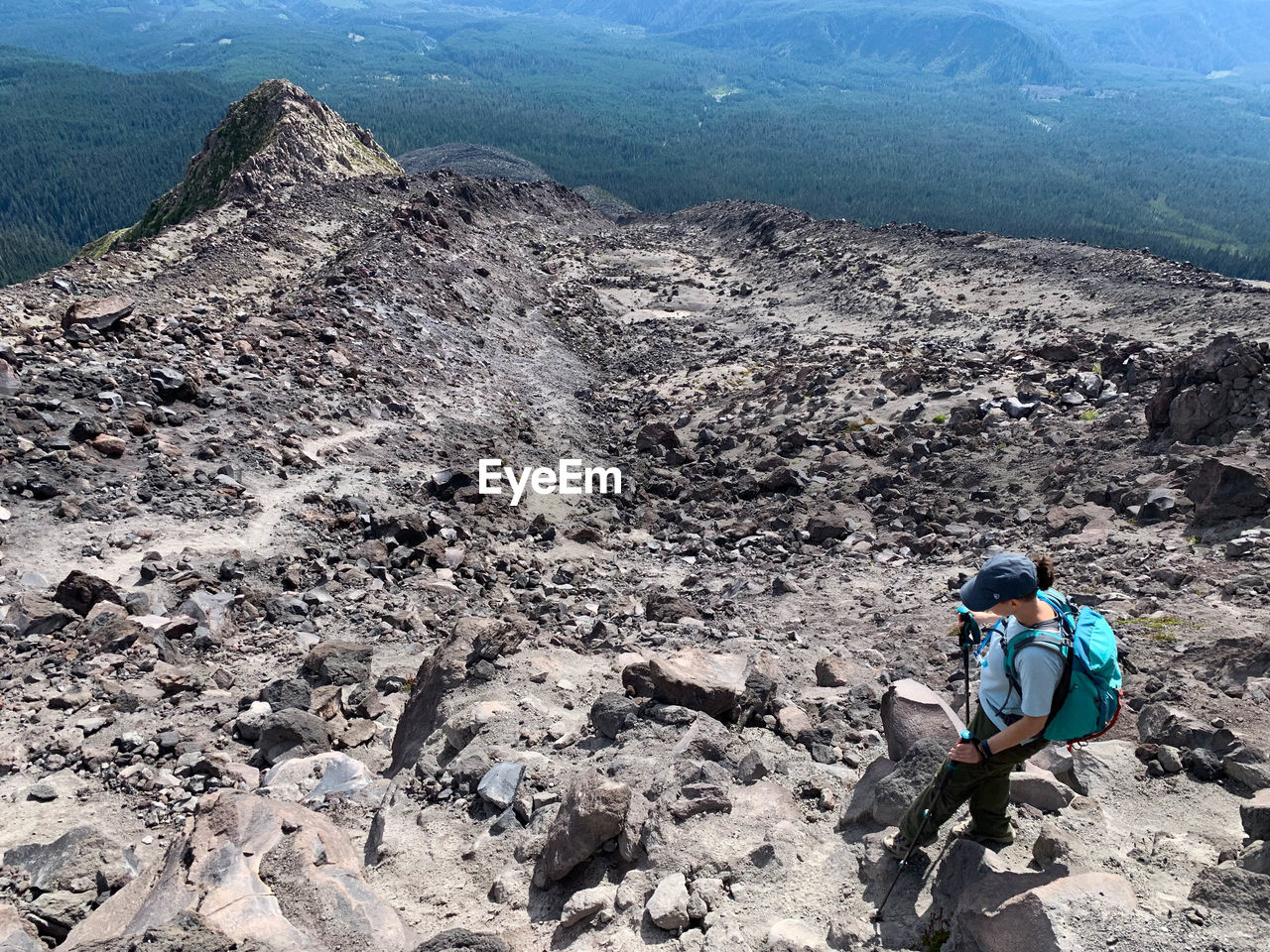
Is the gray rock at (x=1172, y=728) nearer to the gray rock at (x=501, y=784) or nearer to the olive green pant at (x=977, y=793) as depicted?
the olive green pant at (x=977, y=793)

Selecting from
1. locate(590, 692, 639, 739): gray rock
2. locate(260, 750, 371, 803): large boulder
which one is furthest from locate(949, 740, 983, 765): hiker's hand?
locate(260, 750, 371, 803): large boulder

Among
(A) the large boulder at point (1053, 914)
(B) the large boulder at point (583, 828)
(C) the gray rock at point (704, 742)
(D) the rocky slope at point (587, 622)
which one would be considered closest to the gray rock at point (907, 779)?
(D) the rocky slope at point (587, 622)

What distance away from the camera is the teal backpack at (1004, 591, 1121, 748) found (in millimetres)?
3830

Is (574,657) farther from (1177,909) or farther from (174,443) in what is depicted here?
Answer: (174,443)

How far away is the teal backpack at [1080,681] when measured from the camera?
3.83m

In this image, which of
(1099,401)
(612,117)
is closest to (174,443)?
(1099,401)

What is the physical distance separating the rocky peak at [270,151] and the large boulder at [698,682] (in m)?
39.5

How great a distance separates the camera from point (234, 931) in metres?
4.11

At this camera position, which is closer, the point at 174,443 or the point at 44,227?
the point at 174,443

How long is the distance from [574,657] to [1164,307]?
62.5 feet

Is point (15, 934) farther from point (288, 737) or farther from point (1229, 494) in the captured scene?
point (1229, 494)

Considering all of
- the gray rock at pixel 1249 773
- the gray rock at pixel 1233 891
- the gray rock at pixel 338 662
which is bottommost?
the gray rock at pixel 338 662

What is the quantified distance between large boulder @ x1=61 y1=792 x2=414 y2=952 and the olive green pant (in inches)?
120

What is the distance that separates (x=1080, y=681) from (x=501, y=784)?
3987mm
